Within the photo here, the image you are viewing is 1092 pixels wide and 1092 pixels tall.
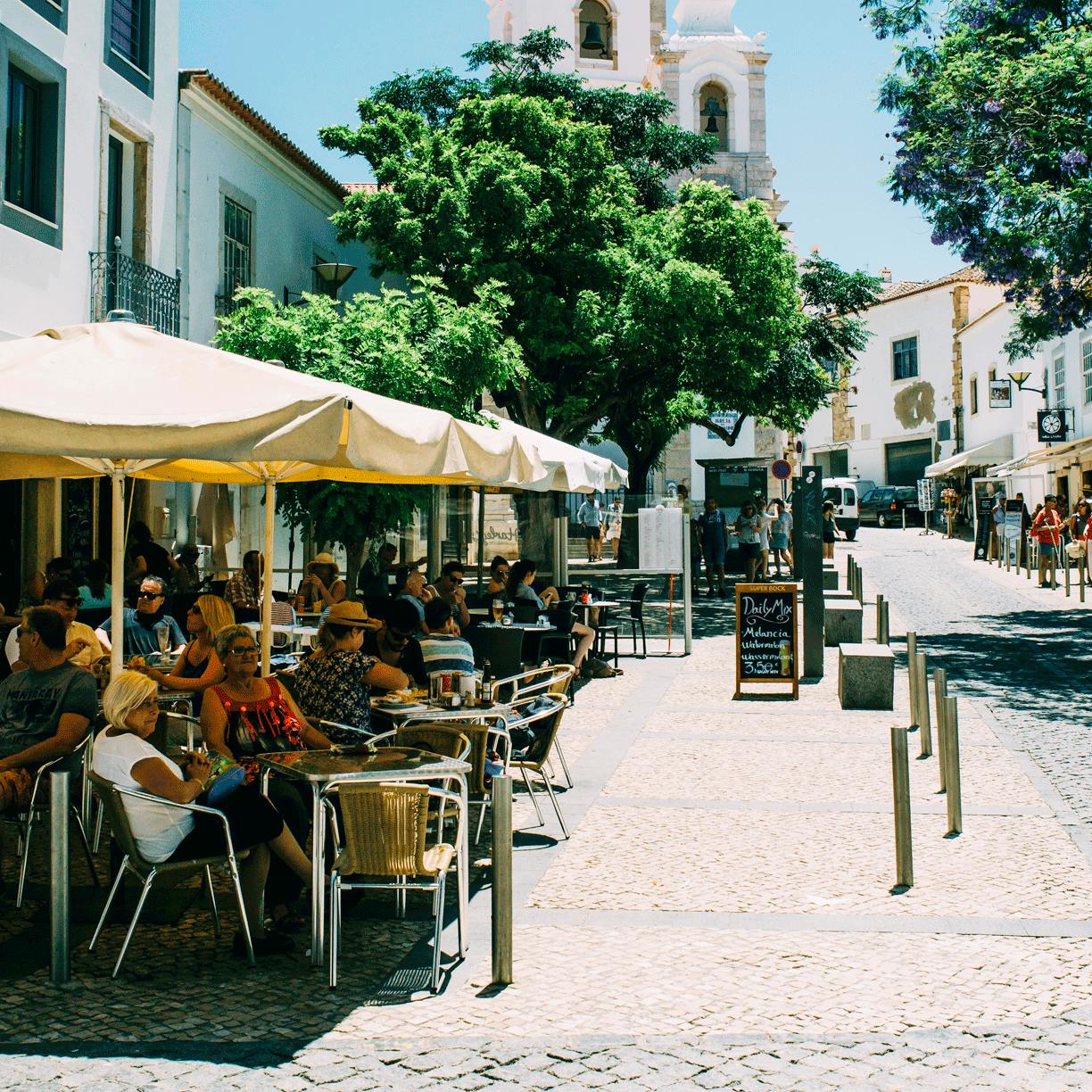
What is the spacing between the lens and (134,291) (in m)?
16.8

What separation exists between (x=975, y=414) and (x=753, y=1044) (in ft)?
163

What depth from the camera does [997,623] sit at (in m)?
20.5

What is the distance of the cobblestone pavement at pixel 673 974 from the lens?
4359mm

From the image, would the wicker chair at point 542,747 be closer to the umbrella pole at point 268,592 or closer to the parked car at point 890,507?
the umbrella pole at point 268,592

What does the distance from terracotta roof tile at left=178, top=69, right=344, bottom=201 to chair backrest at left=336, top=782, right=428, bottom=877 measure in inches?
615

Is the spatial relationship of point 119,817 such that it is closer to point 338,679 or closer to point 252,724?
point 252,724

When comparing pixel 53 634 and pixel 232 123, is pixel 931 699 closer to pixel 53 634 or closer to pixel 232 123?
pixel 53 634

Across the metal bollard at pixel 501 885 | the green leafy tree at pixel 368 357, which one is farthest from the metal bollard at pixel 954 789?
the green leafy tree at pixel 368 357

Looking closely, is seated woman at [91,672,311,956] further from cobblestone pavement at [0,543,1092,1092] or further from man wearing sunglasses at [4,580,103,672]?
man wearing sunglasses at [4,580,103,672]

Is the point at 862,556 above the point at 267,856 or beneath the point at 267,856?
above

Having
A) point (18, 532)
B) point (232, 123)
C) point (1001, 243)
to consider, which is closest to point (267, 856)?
point (18, 532)

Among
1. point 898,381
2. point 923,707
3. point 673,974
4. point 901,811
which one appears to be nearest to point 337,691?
point 673,974

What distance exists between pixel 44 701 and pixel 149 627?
11.7 ft

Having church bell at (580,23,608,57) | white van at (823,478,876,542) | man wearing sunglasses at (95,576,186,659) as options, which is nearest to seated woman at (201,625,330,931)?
man wearing sunglasses at (95,576,186,659)
